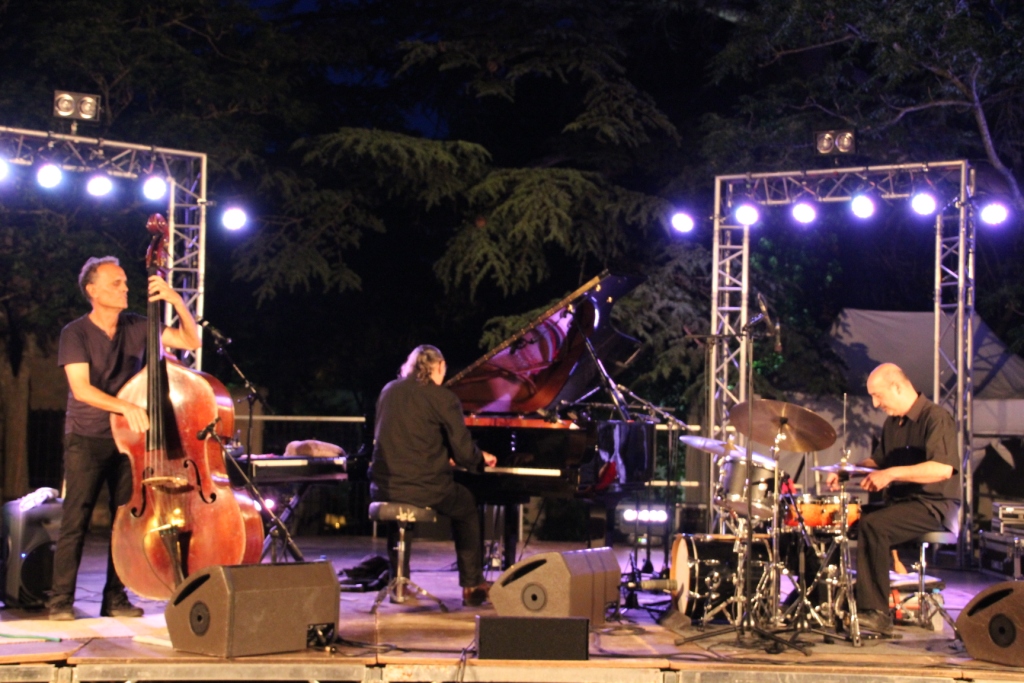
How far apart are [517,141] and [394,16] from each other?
2647 mm

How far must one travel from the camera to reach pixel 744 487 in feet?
21.5

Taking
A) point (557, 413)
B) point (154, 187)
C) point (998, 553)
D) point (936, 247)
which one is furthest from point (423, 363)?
point (936, 247)

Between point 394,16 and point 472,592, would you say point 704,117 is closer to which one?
point 394,16

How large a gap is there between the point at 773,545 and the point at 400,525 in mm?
2233

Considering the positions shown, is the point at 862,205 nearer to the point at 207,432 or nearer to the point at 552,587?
the point at 552,587

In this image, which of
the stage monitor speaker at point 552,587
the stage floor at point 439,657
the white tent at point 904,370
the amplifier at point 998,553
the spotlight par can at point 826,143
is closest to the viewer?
the stage floor at point 439,657

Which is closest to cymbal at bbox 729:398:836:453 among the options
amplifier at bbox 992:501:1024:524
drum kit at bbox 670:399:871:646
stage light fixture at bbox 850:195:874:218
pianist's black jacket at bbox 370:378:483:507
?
drum kit at bbox 670:399:871:646

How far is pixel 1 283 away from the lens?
13500mm

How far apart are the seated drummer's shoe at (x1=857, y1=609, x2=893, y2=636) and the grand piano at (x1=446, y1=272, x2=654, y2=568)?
5.70 feet

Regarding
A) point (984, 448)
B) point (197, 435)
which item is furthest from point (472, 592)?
point (984, 448)

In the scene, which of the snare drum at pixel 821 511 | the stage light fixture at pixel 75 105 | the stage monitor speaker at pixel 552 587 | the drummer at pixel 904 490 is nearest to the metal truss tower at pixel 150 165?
the stage light fixture at pixel 75 105

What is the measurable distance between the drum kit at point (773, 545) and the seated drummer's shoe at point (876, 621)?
0.30ft

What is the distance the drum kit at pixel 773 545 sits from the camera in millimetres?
6113

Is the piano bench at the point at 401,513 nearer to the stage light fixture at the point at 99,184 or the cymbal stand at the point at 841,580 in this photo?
the cymbal stand at the point at 841,580
